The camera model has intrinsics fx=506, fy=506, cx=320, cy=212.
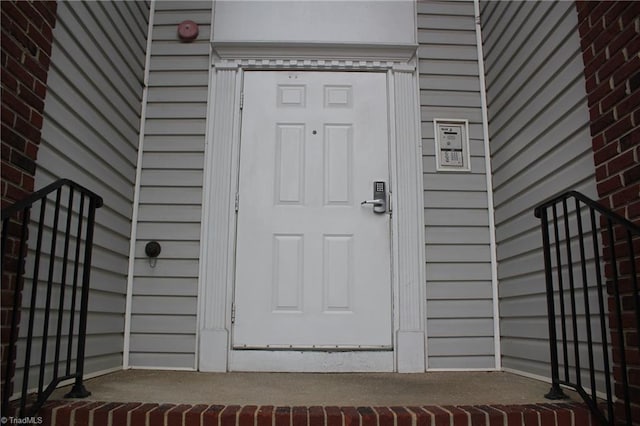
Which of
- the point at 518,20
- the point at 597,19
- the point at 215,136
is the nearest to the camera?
the point at 597,19

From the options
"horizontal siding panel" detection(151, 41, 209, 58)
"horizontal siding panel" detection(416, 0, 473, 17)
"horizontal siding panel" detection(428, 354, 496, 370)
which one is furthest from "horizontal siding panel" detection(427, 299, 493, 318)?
"horizontal siding panel" detection(151, 41, 209, 58)

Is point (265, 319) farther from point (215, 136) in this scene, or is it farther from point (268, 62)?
point (268, 62)

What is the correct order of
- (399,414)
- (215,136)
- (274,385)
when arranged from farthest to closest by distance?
(215,136)
(274,385)
(399,414)

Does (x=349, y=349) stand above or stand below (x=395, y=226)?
below

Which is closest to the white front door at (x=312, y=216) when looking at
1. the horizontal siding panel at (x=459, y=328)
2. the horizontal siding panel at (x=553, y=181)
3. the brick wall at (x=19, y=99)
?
the horizontal siding panel at (x=459, y=328)

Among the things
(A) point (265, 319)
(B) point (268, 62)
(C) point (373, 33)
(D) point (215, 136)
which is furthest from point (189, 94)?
(A) point (265, 319)

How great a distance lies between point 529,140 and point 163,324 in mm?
2272

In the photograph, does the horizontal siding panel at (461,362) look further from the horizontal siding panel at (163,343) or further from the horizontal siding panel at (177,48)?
the horizontal siding panel at (177,48)

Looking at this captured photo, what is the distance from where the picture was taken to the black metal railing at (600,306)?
1.72 meters

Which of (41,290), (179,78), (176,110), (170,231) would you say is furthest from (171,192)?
(41,290)

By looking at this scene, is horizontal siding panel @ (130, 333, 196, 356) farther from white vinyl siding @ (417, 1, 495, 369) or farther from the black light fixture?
white vinyl siding @ (417, 1, 495, 369)

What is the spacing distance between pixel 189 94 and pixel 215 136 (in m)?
0.34

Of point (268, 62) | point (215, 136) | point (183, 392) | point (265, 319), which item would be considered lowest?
point (183, 392)

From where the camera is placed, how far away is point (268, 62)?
10.6 ft
